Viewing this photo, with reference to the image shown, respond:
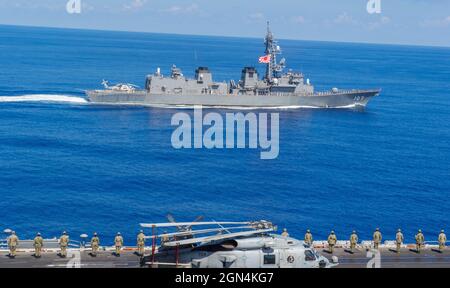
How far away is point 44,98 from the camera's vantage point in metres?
122

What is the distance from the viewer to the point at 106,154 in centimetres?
8462

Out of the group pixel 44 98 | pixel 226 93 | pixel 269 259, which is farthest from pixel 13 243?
pixel 226 93

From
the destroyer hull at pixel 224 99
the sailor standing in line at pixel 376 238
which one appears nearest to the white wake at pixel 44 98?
the destroyer hull at pixel 224 99

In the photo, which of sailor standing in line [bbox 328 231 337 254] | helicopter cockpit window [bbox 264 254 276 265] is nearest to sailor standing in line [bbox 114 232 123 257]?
helicopter cockpit window [bbox 264 254 276 265]

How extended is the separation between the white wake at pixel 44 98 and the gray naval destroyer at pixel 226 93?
3692 millimetres

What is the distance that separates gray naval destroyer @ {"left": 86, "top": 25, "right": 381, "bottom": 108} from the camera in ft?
410

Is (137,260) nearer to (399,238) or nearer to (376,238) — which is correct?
(376,238)

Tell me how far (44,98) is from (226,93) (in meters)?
36.2

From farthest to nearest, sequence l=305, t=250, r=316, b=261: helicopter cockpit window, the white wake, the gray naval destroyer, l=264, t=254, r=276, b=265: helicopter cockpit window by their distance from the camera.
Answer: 1. the gray naval destroyer
2. the white wake
3. l=305, t=250, r=316, b=261: helicopter cockpit window
4. l=264, t=254, r=276, b=265: helicopter cockpit window

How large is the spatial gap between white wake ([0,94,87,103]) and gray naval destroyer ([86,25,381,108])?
369 centimetres

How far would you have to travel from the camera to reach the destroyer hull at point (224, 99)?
Result: 124m

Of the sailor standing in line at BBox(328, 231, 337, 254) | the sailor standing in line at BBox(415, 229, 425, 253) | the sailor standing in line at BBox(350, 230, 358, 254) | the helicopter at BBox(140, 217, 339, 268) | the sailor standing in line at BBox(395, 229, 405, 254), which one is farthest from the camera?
the sailor standing in line at BBox(415, 229, 425, 253)

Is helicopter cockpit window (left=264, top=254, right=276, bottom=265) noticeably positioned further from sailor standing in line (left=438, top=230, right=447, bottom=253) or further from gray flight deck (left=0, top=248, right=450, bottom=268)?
sailor standing in line (left=438, top=230, right=447, bottom=253)
